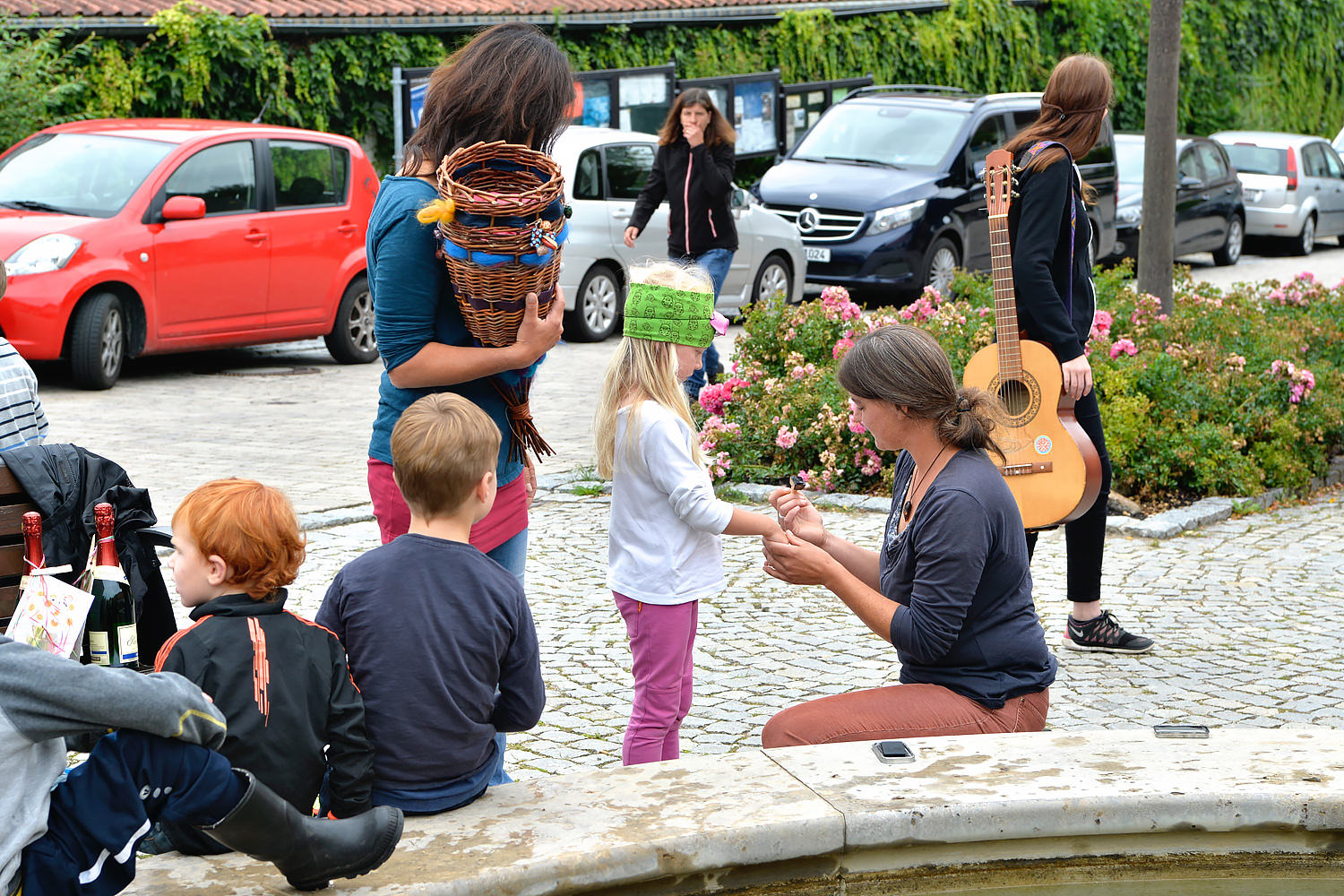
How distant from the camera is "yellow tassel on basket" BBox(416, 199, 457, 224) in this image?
3.12 meters

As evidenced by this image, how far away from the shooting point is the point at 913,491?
3789 millimetres

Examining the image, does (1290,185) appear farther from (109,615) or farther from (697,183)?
(109,615)

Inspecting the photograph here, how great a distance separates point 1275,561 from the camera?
6750 millimetres

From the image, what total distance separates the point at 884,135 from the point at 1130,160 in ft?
18.9

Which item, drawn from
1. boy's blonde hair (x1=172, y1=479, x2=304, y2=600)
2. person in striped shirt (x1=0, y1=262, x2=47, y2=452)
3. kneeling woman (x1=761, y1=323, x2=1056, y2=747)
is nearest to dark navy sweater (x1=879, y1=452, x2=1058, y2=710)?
kneeling woman (x1=761, y1=323, x2=1056, y2=747)

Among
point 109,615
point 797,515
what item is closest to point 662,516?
point 797,515

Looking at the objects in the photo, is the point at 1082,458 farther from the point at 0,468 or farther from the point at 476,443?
the point at 0,468

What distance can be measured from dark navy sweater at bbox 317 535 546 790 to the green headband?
3.59ft

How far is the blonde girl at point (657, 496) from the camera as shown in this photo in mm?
3906

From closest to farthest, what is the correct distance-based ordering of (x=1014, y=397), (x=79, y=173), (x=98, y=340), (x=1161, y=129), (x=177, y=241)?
(x=1014, y=397)
(x=1161, y=129)
(x=98, y=340)
(x=177, y=241)
(x=79, y=173)

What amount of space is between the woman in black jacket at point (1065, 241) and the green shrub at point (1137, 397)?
2.45 meters

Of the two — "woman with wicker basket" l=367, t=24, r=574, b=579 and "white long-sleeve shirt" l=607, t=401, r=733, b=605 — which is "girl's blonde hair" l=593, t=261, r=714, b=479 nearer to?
"white long-sleeve shirt" l=607, t=401, r=733, b=605

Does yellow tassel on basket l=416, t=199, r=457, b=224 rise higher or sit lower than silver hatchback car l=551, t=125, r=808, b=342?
higher

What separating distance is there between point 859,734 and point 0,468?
199 cm
